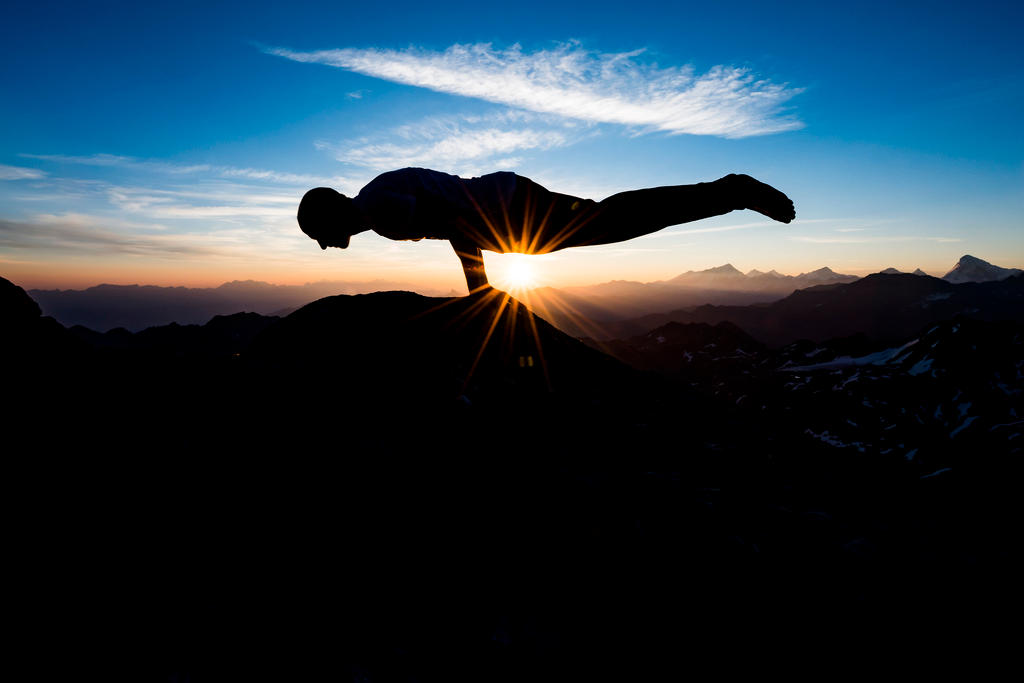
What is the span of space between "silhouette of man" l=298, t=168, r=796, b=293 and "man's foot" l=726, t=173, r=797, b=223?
15 millimetres

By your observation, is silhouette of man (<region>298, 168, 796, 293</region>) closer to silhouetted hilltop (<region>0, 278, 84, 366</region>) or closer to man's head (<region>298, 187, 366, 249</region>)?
man's head (<region>298, 187, 366, 249</region>)

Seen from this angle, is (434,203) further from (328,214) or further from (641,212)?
(641,212)

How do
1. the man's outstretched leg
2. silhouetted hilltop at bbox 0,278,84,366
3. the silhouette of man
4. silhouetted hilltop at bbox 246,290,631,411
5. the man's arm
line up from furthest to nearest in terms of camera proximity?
1. silhouetted hilltop at bbox 246,290,631,411
2. the man's arm
3. the man's outstretched leg
4. the silhouette of man
5. silhouetted hilltop at bbox 0,278,84,366

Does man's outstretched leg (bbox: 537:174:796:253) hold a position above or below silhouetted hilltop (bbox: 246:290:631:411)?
above

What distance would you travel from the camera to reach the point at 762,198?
23.8 feet

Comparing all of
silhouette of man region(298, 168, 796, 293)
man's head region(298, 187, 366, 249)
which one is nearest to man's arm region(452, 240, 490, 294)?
silhouette of man region(298, 168, 796, 293)

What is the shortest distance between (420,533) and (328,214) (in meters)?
3.45

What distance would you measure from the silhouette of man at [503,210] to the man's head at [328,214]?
0.01 m

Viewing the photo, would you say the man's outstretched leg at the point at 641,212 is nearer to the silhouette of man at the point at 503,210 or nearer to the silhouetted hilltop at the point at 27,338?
the silhouette of man at the point at 503,210

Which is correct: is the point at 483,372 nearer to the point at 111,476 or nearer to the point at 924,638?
the point at 111,476

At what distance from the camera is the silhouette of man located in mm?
5188

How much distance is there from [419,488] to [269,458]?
1661mm

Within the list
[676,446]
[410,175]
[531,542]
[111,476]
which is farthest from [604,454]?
[111,476]

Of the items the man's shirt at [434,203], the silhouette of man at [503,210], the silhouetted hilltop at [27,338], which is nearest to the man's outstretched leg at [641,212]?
the silhouette of man at [503,210]
